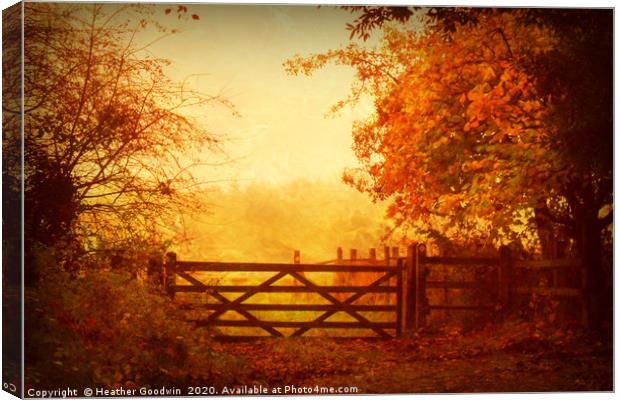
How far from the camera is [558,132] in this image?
9.58 m

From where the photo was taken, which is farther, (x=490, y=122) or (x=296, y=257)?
(x=490, y=122)

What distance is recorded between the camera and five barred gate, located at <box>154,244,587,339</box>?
30.9 ft

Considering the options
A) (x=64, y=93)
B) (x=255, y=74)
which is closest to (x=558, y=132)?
(x=255, y=74)

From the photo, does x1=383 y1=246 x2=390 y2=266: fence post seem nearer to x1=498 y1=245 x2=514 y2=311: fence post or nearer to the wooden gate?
the wooden gate

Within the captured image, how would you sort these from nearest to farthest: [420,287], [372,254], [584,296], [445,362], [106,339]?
[106,339] < [445,362] < [372,254] < [584,296] < [420,287]

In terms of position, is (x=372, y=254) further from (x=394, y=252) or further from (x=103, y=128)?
(x=103, y=128)

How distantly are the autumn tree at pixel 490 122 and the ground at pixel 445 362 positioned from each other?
2.25ft

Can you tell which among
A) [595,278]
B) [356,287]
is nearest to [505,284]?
[595,278]

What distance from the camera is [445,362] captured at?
9.53 metres

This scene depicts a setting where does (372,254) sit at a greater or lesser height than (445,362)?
greater

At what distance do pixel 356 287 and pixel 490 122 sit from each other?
2.36m

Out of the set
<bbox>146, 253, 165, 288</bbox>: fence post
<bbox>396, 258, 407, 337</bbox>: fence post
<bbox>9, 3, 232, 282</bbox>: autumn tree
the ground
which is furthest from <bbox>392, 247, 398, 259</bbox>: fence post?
<bbox>146, 253, 165, 288</bbox>: fence post

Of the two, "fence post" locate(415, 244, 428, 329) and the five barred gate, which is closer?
the five barred gate

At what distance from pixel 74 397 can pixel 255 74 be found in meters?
3.78
